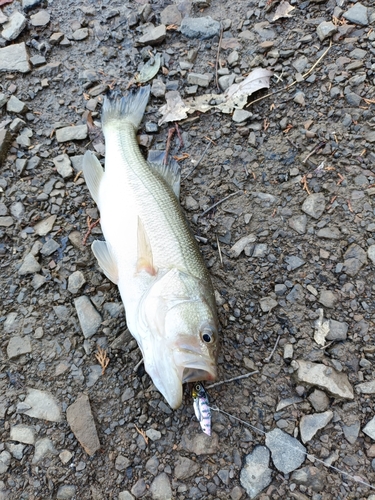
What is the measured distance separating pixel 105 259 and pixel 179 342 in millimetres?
1169

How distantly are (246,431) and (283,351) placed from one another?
0.73 m

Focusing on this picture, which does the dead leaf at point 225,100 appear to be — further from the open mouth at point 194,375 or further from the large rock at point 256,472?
the large rock at point 256,472

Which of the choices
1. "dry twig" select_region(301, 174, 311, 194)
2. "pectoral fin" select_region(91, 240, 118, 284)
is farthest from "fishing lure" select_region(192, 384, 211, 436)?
"dry twig" select_region(301, 174, 311, 194)

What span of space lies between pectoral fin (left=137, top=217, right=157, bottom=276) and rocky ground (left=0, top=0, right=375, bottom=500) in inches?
21.1

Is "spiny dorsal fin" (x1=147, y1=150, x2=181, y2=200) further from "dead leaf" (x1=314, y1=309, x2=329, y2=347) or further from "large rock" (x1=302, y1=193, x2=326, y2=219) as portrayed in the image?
"dead leaf" (x1=314, y1=309, x2=329, y2=347)

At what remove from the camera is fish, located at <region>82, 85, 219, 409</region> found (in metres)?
3.08

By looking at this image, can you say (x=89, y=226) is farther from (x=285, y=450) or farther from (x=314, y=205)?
(x=285, y=450)

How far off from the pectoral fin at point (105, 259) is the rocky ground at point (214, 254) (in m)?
0.23

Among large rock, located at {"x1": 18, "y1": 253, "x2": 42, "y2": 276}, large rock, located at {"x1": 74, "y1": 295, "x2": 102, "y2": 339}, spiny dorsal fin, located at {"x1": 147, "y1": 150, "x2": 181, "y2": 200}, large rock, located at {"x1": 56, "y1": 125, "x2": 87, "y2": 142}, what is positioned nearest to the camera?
large rock, located at {"x1": 74, "y1": 295, "x2": 102, "y2": 339}

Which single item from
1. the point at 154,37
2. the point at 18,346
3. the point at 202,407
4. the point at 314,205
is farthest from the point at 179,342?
the point at 154,37

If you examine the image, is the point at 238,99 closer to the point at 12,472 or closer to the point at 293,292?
the point at 293,292

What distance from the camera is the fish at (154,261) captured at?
10.1ft

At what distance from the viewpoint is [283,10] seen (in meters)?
5.30

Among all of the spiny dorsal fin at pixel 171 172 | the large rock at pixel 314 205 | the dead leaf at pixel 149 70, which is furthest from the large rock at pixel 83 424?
the dead leaf at pixel 149 70
